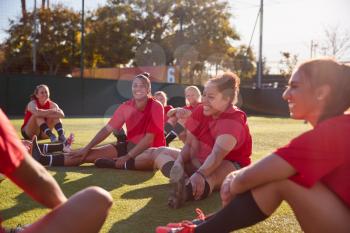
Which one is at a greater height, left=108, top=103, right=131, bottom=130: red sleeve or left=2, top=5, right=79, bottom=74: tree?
left=2, top=5, right=79, bottom=74: tree

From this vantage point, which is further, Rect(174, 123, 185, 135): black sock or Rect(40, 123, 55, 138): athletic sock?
Rect(40, 123, 55, 138): athletic sock

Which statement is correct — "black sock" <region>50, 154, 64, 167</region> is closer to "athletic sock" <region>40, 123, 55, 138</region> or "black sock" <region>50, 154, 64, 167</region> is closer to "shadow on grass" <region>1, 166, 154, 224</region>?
"shadow on grass" <region>1, 166, 154, 224</region>

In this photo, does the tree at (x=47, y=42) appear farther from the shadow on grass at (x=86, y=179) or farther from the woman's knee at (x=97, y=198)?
the woman's knee at (x=97, y=198)

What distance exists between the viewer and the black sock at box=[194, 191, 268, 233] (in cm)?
215

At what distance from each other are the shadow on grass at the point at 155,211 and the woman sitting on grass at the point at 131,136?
108 centimetres

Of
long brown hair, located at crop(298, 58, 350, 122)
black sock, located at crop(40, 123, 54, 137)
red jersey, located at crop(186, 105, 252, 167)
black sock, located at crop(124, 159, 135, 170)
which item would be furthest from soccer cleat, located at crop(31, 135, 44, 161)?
long brown hair, located at crop(298, 58, 350, 122)

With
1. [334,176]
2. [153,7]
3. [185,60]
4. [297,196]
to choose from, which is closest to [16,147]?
[297,196]

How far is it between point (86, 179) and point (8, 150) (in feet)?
11.2

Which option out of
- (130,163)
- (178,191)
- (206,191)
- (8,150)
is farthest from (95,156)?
(8,150)

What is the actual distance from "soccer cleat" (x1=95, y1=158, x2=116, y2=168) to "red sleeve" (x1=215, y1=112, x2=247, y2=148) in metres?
1.95

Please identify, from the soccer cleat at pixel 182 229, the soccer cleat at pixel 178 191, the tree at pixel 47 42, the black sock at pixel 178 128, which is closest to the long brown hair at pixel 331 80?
the soccer cleat at pixel 182 229

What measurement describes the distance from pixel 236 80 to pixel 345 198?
2.11 m

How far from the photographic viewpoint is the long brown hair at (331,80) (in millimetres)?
2129

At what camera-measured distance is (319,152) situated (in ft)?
6.44
